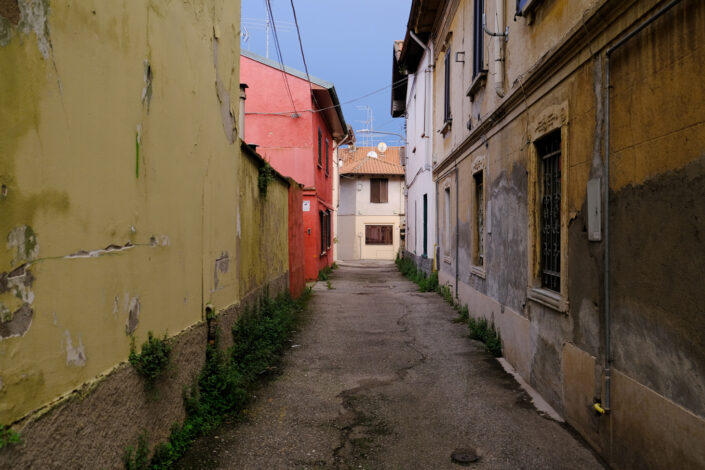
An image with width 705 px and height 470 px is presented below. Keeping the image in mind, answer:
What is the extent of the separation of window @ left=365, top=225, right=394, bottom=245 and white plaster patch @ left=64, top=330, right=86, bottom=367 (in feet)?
97.1

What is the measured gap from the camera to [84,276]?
2.63 m

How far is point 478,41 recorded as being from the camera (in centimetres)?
820

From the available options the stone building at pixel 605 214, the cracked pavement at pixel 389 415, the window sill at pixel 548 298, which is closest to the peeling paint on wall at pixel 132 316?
the cracked pavement at pixel 389 415

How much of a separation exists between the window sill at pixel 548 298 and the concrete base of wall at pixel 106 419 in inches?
123

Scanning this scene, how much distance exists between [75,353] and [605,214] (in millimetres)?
3444

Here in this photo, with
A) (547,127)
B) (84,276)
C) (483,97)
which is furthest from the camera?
(483,97)

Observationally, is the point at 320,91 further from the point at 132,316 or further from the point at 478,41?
the point at 132,316

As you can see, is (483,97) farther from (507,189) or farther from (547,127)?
(547,127)

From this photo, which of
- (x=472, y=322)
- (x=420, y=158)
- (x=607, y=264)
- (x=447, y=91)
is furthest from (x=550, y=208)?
(x=420, y=158)

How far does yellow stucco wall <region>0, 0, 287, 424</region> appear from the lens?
6.97ft

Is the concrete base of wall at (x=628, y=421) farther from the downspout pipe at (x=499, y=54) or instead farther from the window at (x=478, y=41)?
the window at (x=478, y=41)

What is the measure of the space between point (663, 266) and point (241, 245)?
170 inches

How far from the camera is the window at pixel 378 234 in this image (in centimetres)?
3212

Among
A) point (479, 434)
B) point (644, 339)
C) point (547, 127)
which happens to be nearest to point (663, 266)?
Result: point (644, 339)
